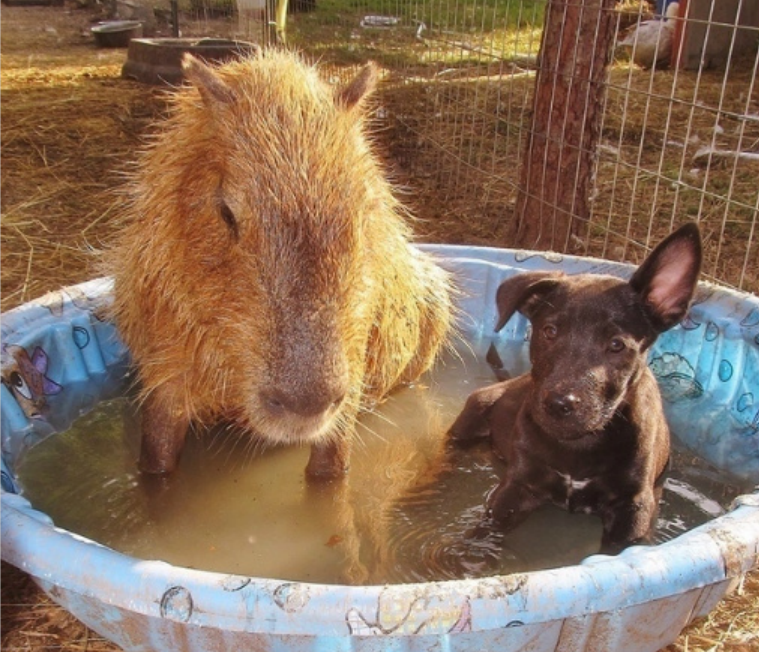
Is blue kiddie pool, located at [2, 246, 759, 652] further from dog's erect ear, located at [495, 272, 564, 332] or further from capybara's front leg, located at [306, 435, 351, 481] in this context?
capybara's front leg, located at [306, 435, 351, 481]

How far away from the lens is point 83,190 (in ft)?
20.7

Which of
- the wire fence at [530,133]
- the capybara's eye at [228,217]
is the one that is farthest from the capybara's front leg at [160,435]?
the wire fence at [530,133]

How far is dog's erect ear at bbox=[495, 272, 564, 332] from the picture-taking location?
2.67m

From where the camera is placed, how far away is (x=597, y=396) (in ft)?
7.88

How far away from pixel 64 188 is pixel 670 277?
4.91 m

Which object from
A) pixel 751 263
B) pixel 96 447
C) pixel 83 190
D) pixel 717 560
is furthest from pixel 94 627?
pixel 83 190

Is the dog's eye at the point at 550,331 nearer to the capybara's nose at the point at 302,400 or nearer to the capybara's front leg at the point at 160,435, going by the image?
the capybara's nose at the point at 302,400

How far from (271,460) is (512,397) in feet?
3.06

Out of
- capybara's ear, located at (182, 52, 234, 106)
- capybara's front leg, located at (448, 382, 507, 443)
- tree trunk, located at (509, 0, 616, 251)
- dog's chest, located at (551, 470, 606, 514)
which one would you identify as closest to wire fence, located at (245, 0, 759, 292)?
tree trunk, located at (509, 0, 616, 251)

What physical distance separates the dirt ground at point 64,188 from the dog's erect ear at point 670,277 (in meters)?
0.90

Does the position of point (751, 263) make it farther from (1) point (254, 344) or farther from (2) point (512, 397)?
(1) point (254, 344)

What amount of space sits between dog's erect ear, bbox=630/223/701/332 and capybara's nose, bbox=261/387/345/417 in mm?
986

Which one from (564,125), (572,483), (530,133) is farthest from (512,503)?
(530,133)

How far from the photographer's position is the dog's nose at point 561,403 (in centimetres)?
237
